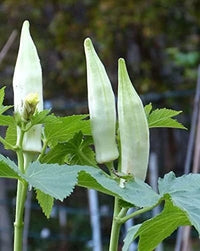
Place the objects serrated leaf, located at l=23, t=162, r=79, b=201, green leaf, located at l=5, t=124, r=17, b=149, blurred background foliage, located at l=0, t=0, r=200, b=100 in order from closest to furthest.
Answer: serrated leaf, located at l=23, t=162, r=79, b=201
green leaf, located at l=5, t=124, r=17, b=149
blurred background foliage, located at l=0, t=0, r=200, b=100

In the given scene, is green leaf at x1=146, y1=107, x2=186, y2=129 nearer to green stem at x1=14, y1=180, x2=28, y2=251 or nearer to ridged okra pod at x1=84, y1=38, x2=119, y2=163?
ridged okra pod at x1=84, y1=38, x2=119, y2=163

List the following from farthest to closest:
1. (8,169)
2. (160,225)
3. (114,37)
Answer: (114,37), (160,225), (8,169)

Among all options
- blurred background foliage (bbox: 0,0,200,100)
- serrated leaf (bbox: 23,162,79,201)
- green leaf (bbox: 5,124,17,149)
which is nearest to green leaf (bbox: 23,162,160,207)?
serrated leaf (bbox: 23,162,79,201)

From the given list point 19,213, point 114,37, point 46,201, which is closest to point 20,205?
point 19,213

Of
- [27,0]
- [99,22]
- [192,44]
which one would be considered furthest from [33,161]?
[192,44]

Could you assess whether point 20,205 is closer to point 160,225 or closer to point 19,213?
point 19,213

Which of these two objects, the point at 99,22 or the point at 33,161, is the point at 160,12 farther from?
the point at 33,161

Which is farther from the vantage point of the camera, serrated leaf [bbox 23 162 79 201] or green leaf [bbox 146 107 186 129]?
green leaf [bbox 146 107 186 129]
